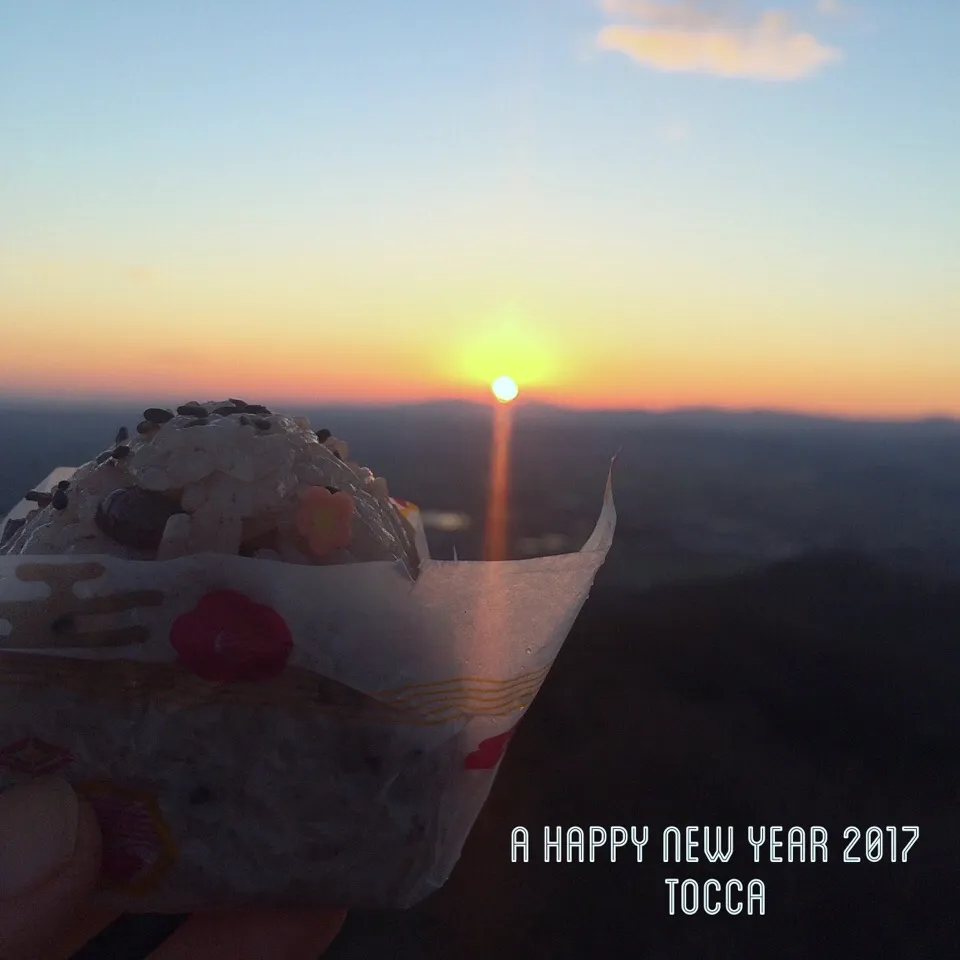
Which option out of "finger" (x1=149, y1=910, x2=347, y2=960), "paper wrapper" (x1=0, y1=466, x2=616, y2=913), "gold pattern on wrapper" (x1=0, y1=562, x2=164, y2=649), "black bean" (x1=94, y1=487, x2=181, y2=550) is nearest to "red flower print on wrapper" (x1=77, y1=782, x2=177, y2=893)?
"paper wrapper" (x1=0, y1=466, x2=616, y2=913)

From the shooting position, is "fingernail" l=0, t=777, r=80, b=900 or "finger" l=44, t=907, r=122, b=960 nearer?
"fingernail" l=0, t=777, r=80, b=900

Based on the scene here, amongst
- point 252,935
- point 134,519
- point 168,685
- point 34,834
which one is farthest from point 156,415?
point 252,935

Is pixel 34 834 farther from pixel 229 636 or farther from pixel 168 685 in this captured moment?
pixel 229 636

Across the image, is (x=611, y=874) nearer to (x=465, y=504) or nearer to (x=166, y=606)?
(x=166, y=606)

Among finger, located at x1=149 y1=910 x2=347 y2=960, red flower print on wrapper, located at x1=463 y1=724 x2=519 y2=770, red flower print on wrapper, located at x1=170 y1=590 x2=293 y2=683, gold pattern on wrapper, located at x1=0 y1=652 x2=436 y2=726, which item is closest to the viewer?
red flower print on wrapper, located at x1=170 y1=590 x2=293 y2=683

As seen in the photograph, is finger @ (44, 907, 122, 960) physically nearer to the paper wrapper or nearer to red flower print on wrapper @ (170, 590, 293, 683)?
the paper wrapper

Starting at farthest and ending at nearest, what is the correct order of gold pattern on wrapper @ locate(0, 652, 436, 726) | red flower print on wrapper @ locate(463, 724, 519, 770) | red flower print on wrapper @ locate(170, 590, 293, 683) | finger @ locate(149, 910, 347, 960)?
finger @ locate(149, 910, 347, 960)
red flower print on wrapper @ locate(463, 724, 519, 770)
gold pattern on wrapper @ locate(0, 652, 436, 726)
red flower print on wrapper @ locate(170, 590, 293, 683)
